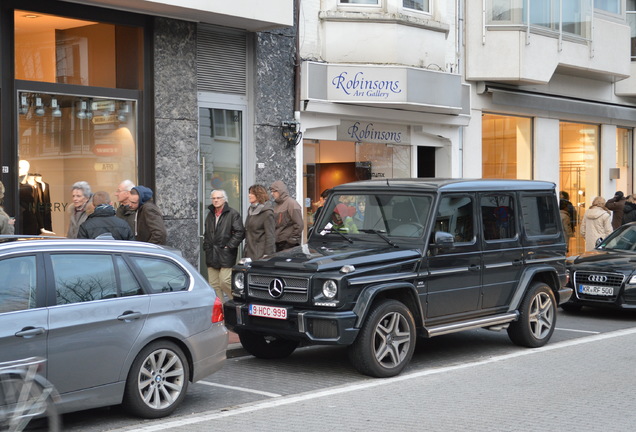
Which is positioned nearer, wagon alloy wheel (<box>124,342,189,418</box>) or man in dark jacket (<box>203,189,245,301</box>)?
wagon alloy wheel (<box>124,342,189,418</box>)

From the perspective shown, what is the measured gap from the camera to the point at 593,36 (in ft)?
75.5

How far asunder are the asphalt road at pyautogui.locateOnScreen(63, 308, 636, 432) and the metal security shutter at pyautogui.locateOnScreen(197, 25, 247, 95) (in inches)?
242

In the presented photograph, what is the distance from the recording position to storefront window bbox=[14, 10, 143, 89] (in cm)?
1326

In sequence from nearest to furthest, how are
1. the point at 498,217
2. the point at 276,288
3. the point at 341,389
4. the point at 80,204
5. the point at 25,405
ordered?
1. the point at 25,405
2. the point at 341,389
3. the point at 276,288
4. the point at 498,217
5. the point at 80,204

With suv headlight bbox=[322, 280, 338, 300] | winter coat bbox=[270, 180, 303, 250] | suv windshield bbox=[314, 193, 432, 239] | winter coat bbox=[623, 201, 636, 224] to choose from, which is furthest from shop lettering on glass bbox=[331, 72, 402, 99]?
suv headlight bbox=[322, 280, 338, 300]

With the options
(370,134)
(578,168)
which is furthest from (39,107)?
(578,168)

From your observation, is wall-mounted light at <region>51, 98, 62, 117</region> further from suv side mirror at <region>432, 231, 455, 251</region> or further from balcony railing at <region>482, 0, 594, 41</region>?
balcony railing at <region>482, 0, 594, 41</region>

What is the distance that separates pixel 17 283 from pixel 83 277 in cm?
58

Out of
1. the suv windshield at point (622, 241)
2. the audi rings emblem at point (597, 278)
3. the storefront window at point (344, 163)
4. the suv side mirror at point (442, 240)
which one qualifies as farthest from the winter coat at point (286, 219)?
the suv windshield at point (622, 241)

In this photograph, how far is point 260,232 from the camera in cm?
1277

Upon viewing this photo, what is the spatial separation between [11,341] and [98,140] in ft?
27.2

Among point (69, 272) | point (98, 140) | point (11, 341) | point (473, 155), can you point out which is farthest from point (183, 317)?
point (473, 155)

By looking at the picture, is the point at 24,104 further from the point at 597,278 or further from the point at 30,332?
the point at 597,278

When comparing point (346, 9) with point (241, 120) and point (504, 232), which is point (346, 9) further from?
point (504, 232)
